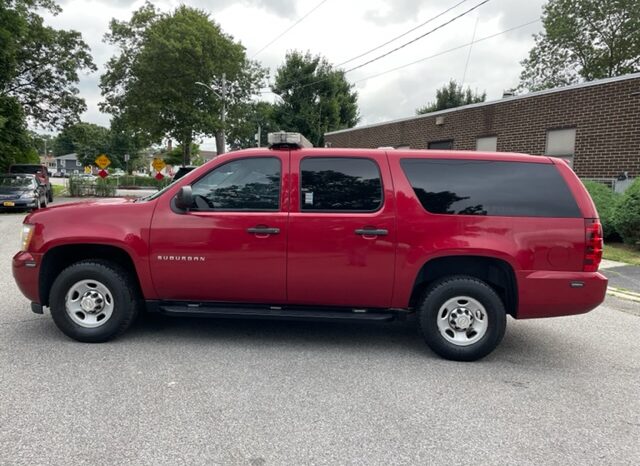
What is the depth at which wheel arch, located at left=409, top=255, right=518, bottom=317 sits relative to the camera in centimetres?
434

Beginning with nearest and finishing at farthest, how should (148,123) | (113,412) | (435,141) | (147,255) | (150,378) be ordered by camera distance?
(113,412) → (150,378) → (147,255) → (435,141) → (148,123)

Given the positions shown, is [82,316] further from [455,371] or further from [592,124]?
[592,124]

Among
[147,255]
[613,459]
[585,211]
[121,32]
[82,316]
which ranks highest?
[121,32]

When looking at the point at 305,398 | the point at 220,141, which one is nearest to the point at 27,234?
the point at 305,398

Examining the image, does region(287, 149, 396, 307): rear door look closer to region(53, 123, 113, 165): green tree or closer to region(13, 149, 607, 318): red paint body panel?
region(13, 149, 607, 318): red paint body panel

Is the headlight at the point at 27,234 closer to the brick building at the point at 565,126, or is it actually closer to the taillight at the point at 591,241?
the taillight at the point at 591,241

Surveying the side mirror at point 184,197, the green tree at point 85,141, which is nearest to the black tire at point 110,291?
the side mirror at point 184,197

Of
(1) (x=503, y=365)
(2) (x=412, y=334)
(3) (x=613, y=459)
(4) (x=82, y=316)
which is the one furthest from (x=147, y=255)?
(3) (x=613, y=459)

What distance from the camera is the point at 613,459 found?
9.30 feet

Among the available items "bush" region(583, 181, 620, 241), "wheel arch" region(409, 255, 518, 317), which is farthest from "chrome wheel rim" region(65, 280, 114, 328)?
"bush" region(583, 181, 620, 241)

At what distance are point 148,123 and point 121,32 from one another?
6527 mm

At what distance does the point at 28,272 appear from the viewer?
450 centimetres

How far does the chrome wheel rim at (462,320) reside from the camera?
4.30 metres

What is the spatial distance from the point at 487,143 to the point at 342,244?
44.2 ft
